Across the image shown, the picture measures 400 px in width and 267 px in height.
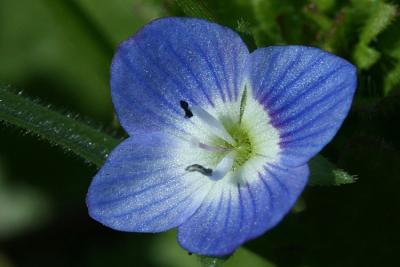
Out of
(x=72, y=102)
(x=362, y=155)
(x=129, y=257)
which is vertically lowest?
(x=129, y=257)

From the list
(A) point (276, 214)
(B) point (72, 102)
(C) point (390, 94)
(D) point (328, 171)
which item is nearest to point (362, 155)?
(C) point (390, 94)

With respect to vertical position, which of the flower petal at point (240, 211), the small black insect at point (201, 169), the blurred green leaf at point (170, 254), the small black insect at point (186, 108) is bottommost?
the blurred green leaf at point (170, 254)

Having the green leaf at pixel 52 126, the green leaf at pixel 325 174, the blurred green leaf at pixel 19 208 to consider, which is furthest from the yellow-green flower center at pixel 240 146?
the blurred green leaf at pixel 19 208

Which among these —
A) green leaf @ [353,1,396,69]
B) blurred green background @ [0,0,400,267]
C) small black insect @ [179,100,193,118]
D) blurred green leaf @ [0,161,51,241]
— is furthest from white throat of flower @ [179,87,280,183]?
blurred green leaf @ [0,161,51,241]

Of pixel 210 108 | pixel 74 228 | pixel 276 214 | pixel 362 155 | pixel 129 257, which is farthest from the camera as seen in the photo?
pixel 74 228

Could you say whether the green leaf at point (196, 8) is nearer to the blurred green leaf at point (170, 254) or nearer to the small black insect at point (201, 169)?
the small black insect at point (201, 169)

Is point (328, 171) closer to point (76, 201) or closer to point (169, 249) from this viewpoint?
point (169, 249)

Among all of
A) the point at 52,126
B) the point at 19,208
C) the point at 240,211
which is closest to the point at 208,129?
the point at 240,211
